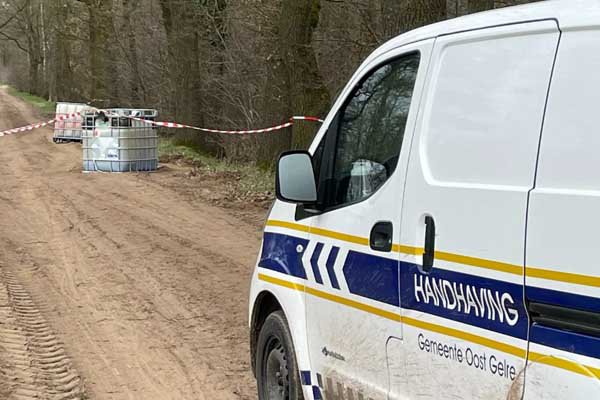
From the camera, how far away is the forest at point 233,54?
15.3 m

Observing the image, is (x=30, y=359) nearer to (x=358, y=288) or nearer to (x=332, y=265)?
(x=332, y=265)

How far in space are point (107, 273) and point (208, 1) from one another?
46.2 feet

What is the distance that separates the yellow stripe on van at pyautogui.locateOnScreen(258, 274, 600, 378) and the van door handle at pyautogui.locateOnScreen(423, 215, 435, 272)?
0.75ft

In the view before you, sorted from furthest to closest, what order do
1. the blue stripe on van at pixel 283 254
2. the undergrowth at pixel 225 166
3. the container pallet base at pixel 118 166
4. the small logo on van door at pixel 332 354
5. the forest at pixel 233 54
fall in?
the container pallet base at pixel 118 166 → the undergrowth at pixel 225 166 → the forest at pixel 233 54 → the blue stripe on van at pixel 283 254 → the small logo on van door at pixel 332 354

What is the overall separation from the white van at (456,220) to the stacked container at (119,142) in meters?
15.0

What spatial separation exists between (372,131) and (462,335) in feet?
4.28

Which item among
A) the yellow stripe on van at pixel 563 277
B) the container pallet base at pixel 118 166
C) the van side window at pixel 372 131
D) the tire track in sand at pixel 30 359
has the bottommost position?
the tire track in sand at pixel 30 359

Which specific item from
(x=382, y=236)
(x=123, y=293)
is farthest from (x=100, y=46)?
(x=382, y=236)

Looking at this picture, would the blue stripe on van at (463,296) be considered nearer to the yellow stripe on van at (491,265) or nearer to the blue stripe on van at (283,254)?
the yellow stripe on van at (491,265)

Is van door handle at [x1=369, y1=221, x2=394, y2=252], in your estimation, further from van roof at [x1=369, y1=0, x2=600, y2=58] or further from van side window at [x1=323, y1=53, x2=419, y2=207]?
van roof at [x1=369, y1=0, x2=600, y2=58]

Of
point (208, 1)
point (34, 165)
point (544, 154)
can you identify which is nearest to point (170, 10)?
point (208, 1)

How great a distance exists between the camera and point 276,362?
5039 millimetres

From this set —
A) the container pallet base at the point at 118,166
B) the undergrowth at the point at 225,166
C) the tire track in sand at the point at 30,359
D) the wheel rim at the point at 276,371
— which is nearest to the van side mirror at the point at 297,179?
the wheel rim at the point at 276,371

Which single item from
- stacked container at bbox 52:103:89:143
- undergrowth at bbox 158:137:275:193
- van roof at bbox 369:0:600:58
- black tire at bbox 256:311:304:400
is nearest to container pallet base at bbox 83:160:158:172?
undergrowth at bbox 158:137:275:193
